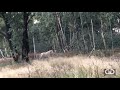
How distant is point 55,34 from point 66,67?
259 cm

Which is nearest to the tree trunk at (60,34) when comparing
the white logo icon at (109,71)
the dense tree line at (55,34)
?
the dense tree line at (55,34)

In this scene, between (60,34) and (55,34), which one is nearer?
(55,34)

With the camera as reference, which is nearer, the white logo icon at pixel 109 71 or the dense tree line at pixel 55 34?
the white logo icon at pixel 109 71

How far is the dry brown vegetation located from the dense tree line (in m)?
0.56

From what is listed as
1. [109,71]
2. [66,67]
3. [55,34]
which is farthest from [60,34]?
[109,71]

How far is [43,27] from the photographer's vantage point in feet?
39.0

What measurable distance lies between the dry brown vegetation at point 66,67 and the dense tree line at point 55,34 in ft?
1.82

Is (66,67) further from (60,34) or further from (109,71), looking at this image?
(60,34)

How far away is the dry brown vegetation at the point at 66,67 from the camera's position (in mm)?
8173

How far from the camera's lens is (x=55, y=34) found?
37.1ft

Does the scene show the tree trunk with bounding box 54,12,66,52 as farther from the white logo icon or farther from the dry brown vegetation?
the white logo icon

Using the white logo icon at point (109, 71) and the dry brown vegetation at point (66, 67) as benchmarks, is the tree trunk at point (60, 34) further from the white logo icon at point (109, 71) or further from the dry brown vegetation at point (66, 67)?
the white logo icon at point (109, 71)
